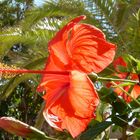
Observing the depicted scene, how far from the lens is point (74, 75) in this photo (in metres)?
1.07

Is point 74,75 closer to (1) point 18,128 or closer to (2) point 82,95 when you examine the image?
(2) point 82,95

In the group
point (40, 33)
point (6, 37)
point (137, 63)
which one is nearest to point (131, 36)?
point (40, 33)

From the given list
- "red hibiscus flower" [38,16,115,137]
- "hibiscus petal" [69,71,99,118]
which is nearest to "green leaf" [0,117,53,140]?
"red hibiscus flower" [38,16,115,137]

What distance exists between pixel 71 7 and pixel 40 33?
70 cm

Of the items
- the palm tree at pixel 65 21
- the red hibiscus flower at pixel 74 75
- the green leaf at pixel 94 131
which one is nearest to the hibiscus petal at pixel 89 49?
the red hibiscus flower at pixel 74 75

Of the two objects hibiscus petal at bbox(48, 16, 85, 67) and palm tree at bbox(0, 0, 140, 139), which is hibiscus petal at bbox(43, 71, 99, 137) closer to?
hibiscus petal at bbox(48, 16, 85, 67)

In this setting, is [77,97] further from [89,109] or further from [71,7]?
[71,7]

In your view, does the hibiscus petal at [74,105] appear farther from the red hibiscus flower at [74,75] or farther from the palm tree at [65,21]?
the palm tree at [65,21]

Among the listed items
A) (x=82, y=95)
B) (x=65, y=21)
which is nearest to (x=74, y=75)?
(x=82, y=95)

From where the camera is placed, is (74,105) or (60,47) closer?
(74,105)

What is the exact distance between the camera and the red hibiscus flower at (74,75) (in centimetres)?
103

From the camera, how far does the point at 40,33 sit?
7000mm

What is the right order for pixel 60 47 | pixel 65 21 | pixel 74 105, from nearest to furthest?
1. pixel 74 105
2. pixel 60 47
3. pixel 65 21

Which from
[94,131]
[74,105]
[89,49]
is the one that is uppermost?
[89,49]
